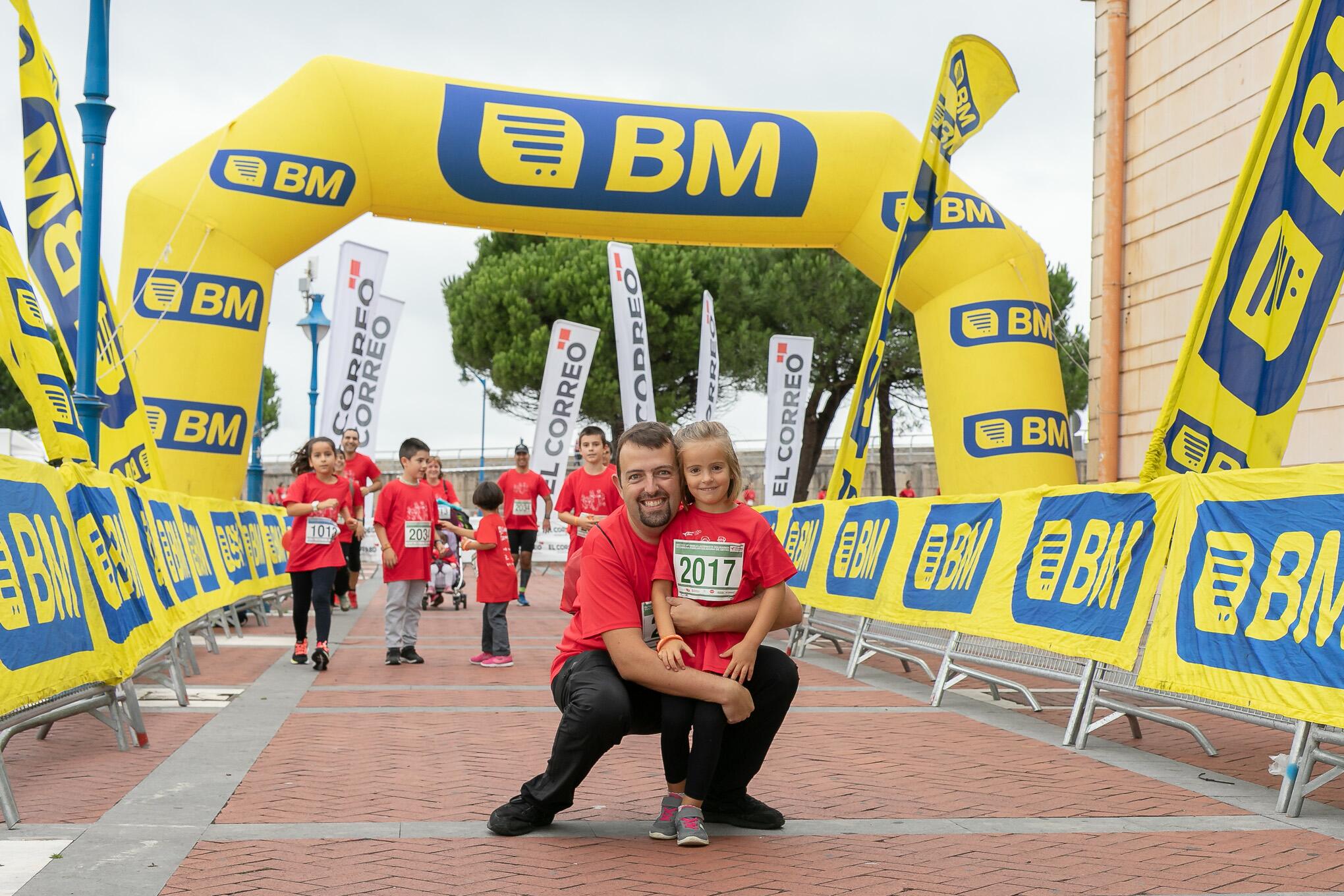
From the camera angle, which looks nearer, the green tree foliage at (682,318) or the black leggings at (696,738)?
the black leggings at (696,738)

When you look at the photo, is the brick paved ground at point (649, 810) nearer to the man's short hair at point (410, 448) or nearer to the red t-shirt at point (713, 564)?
the red t-shirt at point (713, 564)

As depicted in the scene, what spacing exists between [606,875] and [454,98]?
1114 cm

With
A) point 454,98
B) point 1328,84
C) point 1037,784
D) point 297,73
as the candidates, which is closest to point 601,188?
point 454,98

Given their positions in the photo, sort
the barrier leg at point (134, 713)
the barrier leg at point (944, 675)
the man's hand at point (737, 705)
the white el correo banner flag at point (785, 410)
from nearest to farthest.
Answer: the man's hand at point (737, 705) < the barrier leg at point (134, 713) < the barrier leg at point (944, 675) < the white el correo banner flag at point (785, 410)

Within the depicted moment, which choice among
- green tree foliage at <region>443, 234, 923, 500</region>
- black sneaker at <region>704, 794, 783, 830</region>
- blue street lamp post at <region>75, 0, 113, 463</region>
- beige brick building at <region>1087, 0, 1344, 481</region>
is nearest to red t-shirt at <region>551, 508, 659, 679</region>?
black sneaker at <region>704, 794, 783, 830</region>

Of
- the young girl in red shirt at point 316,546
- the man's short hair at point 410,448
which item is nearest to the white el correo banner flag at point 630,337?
the man's short hair at point 410,448

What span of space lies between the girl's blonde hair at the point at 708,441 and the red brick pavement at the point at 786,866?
1244 mm

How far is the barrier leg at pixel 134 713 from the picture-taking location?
6.58m

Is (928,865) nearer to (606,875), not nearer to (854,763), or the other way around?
(606,875)

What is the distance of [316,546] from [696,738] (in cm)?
624

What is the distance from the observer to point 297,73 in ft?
44.7

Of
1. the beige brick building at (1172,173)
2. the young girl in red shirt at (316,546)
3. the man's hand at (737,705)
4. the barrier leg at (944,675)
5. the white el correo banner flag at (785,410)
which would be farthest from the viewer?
the white el correo banner flag at (785,410)

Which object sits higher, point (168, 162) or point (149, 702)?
point (168, 162)

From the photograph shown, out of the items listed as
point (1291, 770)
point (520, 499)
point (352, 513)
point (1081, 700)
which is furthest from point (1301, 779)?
point (520, 499)
